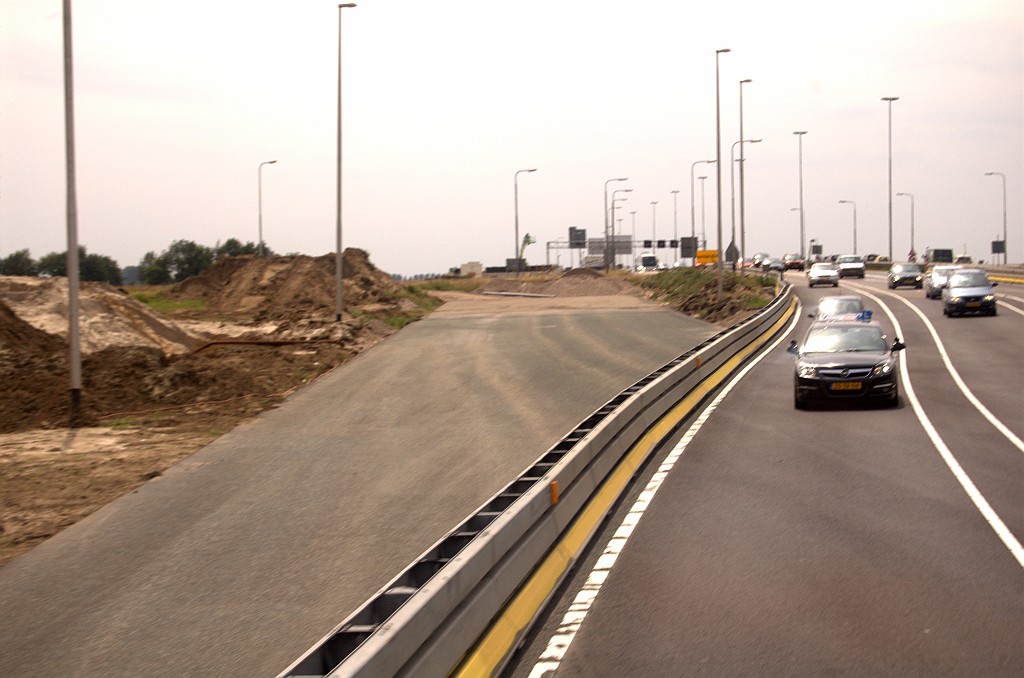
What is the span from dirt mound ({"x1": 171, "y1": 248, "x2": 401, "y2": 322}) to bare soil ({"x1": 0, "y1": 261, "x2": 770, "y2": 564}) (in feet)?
16.9

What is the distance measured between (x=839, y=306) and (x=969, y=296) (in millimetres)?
12506

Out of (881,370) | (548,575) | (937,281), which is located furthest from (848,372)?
(937,281)

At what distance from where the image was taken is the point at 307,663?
16.8 feet

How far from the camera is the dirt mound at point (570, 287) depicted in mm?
82500

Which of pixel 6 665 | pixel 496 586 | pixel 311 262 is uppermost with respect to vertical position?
pixel 311 262

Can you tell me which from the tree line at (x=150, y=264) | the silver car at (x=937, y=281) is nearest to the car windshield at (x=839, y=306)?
the silver car at (x=937, y=281)

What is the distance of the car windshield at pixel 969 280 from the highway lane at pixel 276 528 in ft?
78.1

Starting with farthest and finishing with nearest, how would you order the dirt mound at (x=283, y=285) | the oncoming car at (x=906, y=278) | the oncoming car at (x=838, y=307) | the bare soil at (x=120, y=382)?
the oncoming car at (x=906, y=278) → the dirt mound at (x=283, y=285) → the oncoming car at (x=838, y=307) → the bare soil at (x=120, y=382)

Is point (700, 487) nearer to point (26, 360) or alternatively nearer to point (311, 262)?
point (26, 360)

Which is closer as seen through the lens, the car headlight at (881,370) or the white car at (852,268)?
the car headlight at (881,370)

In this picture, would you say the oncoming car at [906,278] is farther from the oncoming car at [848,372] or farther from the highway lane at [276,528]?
the oncoming car at [848,372]

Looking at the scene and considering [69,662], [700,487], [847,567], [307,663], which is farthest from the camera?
[700,487]

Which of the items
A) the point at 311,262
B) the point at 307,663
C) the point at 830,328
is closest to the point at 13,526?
the point at 307,663

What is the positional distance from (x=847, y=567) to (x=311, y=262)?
62.3m
